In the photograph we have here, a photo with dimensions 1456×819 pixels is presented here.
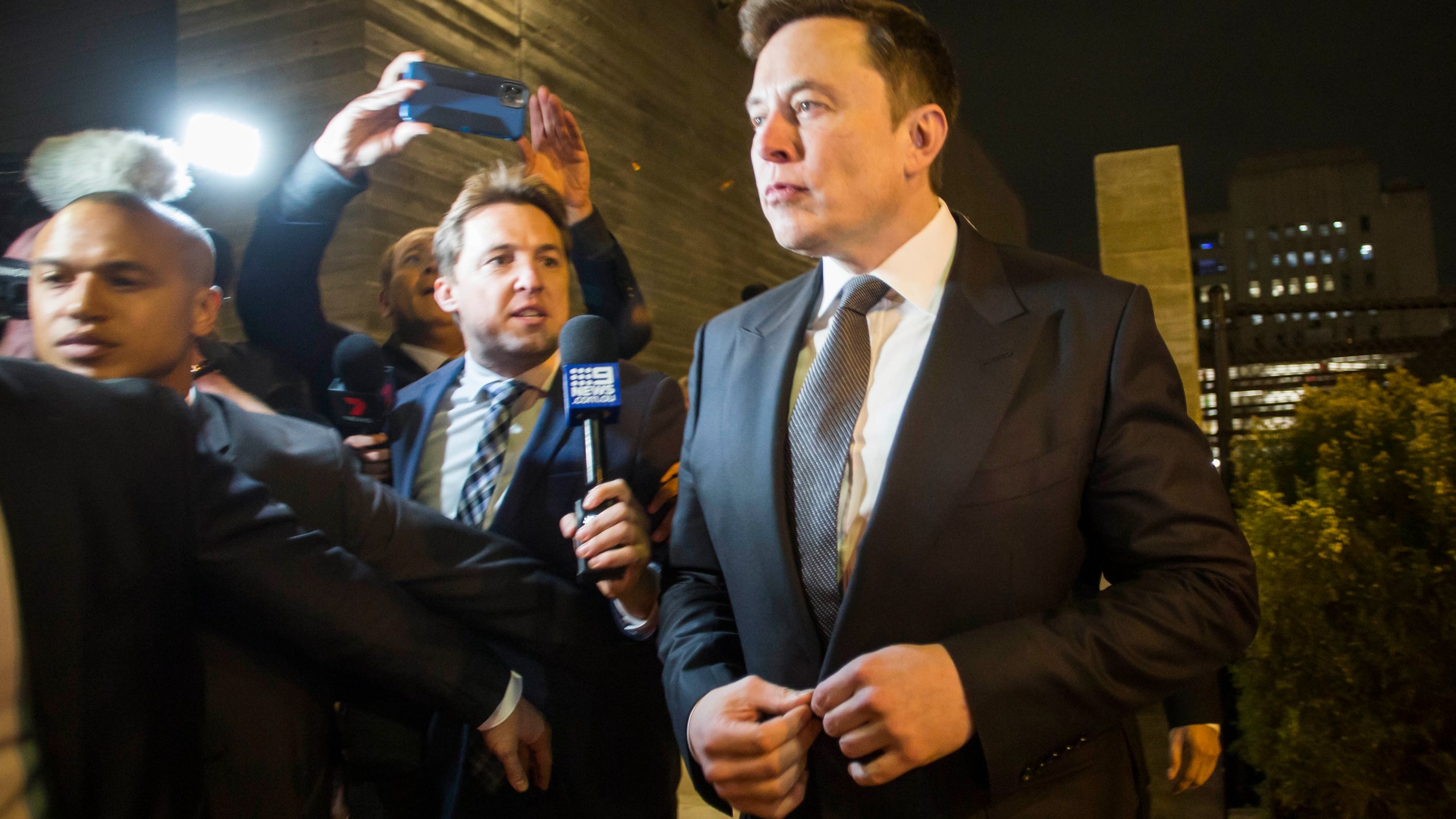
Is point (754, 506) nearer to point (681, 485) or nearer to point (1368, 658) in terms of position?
point (681, 485)

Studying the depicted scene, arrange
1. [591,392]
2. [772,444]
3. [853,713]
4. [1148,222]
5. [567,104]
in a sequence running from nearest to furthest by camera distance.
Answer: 1. [853,713]
2. [772,444]
3. [591,392]
4. [567,104]
5. [1148,222]

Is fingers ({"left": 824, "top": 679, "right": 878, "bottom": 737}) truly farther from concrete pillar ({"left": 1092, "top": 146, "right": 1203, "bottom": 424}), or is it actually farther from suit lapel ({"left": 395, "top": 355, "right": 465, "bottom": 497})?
concrete pillar ({"left": 1092, "top": 146, "right": 1203, "bottom": 424})

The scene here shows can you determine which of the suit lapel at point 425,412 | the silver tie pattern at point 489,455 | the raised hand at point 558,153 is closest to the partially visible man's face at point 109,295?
the suit lapel at point 425,412

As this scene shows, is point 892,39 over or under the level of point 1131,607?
over

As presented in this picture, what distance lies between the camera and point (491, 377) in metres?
1.88

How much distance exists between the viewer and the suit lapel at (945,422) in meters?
1.14

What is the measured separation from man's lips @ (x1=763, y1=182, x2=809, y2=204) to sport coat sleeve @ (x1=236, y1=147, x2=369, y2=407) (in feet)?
2.97

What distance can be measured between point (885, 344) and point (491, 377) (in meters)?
0.90

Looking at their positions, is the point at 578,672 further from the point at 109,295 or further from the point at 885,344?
the point at 109,295

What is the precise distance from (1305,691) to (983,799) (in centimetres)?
224

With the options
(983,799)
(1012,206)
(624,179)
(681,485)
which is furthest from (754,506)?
(1012,206)

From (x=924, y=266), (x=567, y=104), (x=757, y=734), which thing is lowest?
(x=757, y=734)

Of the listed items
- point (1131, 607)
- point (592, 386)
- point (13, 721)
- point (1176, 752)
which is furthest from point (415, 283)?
point (1176, 752)

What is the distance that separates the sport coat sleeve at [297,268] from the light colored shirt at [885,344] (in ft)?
3.23
